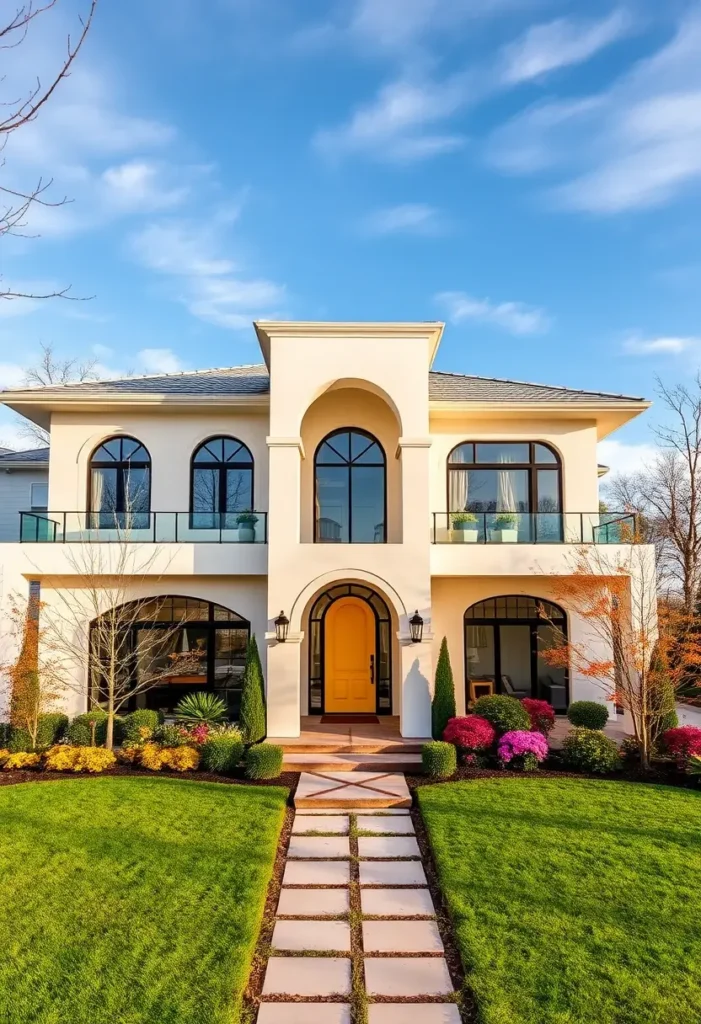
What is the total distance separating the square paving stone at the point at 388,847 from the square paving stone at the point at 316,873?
42cm

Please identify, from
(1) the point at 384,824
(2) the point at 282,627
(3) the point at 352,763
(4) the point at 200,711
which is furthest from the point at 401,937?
(4) the point at 200,711

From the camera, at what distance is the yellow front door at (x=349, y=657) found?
1494 centimetres

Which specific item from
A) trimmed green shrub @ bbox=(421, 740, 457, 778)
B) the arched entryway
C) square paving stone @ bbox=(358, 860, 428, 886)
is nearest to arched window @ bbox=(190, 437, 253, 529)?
the arched entryway

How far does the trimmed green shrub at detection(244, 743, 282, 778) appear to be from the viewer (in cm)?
1025

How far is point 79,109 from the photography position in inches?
203

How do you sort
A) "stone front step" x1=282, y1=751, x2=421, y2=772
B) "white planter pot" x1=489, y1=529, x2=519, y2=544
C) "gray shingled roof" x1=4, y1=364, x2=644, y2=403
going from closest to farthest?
1. "stone front step" x1=282, y1=751, x2=421, y2=772
2. "white planter pot" x1=489, y1=529, x2=519, y2=544
3. "gray shingled roof" x1=4, y1=364, x2=644, y2=403

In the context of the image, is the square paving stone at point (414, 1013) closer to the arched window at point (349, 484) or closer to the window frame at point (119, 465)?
the arched window at point (349, 484)

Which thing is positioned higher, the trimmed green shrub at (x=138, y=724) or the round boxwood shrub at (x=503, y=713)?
the round boxwood shrub at (x=503, y=713)

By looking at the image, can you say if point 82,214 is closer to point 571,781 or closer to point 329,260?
point 571,781

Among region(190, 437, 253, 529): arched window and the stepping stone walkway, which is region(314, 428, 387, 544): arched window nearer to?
region(190, 437, 253, 529): arched window

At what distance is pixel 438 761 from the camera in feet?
33.9

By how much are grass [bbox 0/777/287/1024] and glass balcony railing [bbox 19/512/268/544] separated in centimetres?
528

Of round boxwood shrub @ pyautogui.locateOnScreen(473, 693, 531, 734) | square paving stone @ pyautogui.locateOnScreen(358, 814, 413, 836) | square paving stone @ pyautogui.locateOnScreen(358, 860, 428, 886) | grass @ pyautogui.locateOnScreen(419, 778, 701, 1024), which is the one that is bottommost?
square paving stone @ pyautogui.locateOnScreen(358, 860, 428, 886)

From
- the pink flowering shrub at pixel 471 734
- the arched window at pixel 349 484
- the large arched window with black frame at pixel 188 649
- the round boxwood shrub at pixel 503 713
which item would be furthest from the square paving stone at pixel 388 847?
the arched window at pixel 349 484
